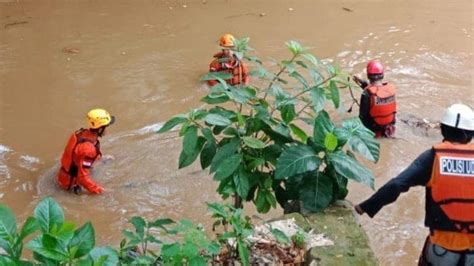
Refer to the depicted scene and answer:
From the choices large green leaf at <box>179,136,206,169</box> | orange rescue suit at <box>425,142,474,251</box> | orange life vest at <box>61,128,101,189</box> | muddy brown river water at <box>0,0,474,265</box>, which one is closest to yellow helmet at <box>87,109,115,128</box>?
orange life vest at <box>61,128,101,189</box>

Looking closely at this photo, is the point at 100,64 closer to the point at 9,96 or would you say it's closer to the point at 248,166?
the point at 9,96

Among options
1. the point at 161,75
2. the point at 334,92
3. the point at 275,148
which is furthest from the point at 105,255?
the point at 161,75

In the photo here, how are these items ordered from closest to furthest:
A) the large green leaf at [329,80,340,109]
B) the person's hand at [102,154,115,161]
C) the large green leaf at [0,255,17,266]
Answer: the large green leaf at [0,255,17,266], the large green leaf at [329,80,340,109], the person's hand at [102,154,115,161]

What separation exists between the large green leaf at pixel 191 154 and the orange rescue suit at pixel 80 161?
103 inches

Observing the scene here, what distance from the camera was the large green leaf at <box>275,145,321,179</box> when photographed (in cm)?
300

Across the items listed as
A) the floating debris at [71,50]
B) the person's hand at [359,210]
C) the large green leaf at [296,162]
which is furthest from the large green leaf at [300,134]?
the floating debris at [71,50]

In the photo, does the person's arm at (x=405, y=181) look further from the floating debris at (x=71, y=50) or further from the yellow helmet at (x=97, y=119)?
the floating debris at (x=71, y=50)

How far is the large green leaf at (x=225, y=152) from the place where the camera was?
9.89 feet

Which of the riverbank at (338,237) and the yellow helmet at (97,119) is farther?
the yellow helmet at (97,119)

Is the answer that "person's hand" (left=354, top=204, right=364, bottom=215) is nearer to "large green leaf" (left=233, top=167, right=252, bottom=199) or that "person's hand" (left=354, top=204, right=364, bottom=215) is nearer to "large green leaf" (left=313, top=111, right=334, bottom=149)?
"large green leaf" (left=313, top=111, right=334, bottom=149)

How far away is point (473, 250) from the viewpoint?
345 cm

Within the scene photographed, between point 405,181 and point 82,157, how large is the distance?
122 inches

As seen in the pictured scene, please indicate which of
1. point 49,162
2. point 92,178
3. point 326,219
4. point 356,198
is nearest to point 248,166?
point 326,219

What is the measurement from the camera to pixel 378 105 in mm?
6418
